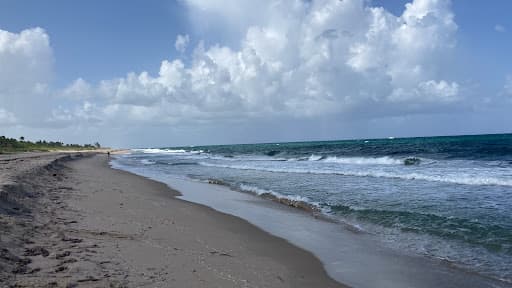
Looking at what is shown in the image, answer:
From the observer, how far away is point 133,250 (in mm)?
7492

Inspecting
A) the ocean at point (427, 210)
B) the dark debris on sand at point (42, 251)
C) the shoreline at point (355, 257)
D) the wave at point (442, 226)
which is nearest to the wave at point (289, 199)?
the ocean at point (427, 210)

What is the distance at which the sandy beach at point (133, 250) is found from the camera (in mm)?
5836

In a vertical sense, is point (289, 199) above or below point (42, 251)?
below

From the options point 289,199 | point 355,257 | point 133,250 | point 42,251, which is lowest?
point 355,257

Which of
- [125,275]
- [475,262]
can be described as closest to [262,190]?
[475,262]

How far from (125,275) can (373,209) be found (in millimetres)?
9245

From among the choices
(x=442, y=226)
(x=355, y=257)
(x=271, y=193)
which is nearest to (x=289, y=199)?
(x=271, y=193)

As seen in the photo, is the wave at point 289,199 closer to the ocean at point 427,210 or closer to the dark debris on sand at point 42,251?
the ocean at point 427,210

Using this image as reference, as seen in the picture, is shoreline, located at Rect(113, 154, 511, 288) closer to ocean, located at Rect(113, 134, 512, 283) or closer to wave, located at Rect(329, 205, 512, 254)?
ocean, located at Rect(113, 134, 512, 283)

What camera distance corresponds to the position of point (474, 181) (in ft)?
63.3

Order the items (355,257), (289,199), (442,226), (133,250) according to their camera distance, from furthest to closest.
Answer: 1. (289,199)
2. (442,226)
3. (355,257)
4. (133,250)

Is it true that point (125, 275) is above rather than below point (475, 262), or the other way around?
above

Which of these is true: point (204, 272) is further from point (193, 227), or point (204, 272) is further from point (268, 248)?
point (193, 227)

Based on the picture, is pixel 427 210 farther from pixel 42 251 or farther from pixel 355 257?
pixel 42 251
